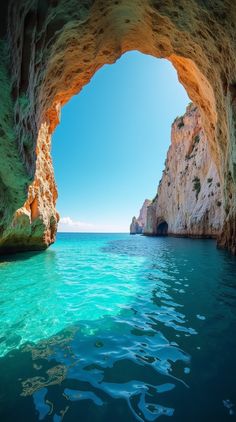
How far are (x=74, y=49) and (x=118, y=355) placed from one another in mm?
8473

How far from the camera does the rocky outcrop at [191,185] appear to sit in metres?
35.6

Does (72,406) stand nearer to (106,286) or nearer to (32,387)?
(32,387)

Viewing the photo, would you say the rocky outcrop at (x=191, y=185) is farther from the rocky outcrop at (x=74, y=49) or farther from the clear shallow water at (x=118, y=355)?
the clear shallow water at (x=118, y=355)

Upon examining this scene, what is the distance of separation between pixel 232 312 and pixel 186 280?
3499 millimetres

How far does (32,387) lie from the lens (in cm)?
296

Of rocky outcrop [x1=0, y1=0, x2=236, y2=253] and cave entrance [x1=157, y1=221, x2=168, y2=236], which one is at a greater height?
rocky outcrop [x1=0, y1=0, x2=236, y2=253]

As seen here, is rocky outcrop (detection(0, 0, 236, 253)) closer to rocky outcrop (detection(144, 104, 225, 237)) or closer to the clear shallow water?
the clear shallow water

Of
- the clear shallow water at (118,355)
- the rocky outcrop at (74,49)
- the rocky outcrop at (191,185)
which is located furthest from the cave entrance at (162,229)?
the clear shallow water at (118,355)

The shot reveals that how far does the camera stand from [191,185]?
4516cm

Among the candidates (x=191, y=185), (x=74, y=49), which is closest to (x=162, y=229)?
(x=191, y=185)

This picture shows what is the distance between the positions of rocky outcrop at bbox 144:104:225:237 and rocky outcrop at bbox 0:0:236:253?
22.1 meters

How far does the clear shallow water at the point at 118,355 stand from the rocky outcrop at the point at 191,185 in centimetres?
2543

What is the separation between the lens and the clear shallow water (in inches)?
103

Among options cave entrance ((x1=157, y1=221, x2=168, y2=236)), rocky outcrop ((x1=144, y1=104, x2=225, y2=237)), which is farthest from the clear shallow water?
cave entrance ((x1=157, y1=221, x2=168, y2=236))
